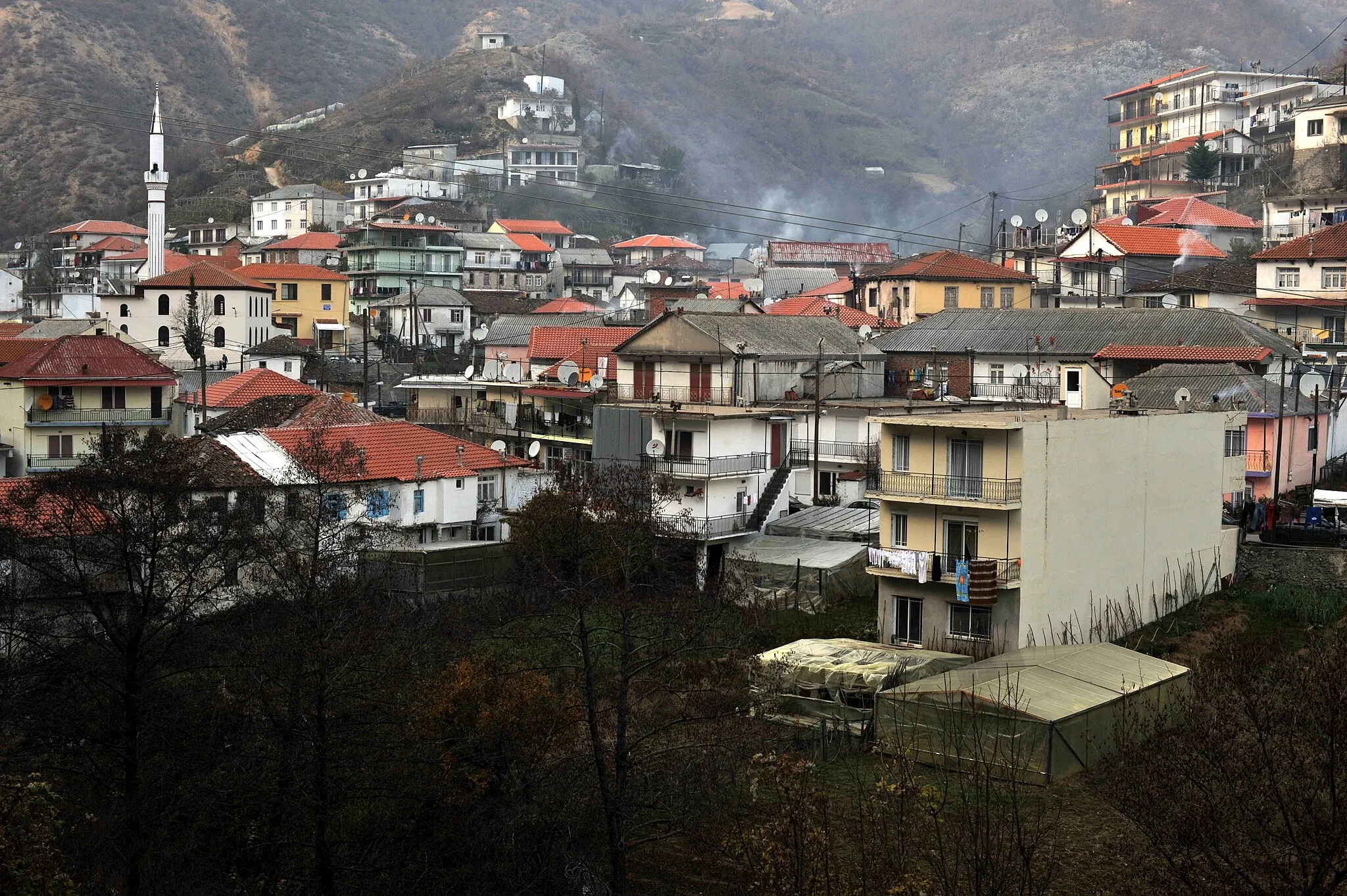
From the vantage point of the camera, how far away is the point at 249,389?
40781mm

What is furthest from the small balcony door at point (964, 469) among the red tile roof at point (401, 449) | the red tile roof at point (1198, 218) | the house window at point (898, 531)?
the red tile roof at point (1198, 218)

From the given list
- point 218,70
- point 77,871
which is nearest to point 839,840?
point 77,871

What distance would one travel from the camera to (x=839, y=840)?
17.5 metres

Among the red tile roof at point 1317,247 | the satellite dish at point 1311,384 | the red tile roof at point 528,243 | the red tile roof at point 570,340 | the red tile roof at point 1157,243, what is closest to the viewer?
the satellite dish at point 1311,384

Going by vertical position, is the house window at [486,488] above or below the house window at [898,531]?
above

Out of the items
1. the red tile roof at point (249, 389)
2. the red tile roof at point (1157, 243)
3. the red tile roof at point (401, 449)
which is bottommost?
the red tile roof at point (401, 449)

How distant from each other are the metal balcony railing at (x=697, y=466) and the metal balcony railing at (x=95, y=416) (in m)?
14.2

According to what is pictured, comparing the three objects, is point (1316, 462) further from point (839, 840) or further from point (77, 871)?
point (77, 871)

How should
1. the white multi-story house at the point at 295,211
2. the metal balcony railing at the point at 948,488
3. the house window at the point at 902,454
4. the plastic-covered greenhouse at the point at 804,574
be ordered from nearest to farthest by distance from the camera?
the metal balcony railing at the point at 948,488 < the house window at the point at 902,454 < the plastic-covered greenhouse at the point at 804,574 < the white multi-story house at the point at 295,211

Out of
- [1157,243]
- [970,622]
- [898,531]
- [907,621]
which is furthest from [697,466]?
[1157,243]

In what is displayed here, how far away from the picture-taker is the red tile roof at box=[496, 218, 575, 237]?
91.5 meters

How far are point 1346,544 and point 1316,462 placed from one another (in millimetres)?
6858

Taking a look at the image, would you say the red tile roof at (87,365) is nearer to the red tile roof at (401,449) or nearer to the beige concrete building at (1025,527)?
the red tile roof at (401,449)

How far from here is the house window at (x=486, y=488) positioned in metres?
32.9
